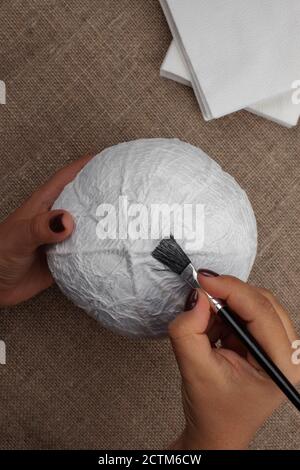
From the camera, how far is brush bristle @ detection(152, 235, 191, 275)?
38cm

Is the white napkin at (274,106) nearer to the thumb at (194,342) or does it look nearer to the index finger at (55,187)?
the index finger at (55,187)

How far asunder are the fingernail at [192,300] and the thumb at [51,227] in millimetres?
102

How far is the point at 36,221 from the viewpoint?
433 millimetres

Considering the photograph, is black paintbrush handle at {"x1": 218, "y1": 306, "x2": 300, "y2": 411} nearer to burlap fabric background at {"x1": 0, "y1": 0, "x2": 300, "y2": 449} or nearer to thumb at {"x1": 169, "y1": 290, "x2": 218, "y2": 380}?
thumb at {"x1": 169, "y1": 290, "x2": 218, "y2": 380}

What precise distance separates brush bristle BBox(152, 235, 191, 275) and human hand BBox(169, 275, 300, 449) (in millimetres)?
19

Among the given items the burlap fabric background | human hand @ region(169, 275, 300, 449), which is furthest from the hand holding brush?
the burlap fabric background

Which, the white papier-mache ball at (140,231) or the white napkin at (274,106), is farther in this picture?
the white napkin at (274,106)

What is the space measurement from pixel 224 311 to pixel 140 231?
87 mm

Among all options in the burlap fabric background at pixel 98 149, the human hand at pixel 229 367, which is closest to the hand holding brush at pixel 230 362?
the human hand at pixel 229 367

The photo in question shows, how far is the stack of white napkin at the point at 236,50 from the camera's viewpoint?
60cm

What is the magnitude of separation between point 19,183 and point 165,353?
0.26 m

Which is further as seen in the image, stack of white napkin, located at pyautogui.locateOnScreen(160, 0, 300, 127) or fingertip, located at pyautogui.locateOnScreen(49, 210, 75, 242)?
stack of white napkin, located at pyautogui.locateOnScreen(160, 0, 300, 127)

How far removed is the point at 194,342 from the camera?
0.40 metres

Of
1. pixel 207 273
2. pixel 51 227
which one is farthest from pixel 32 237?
pixel 207 273
